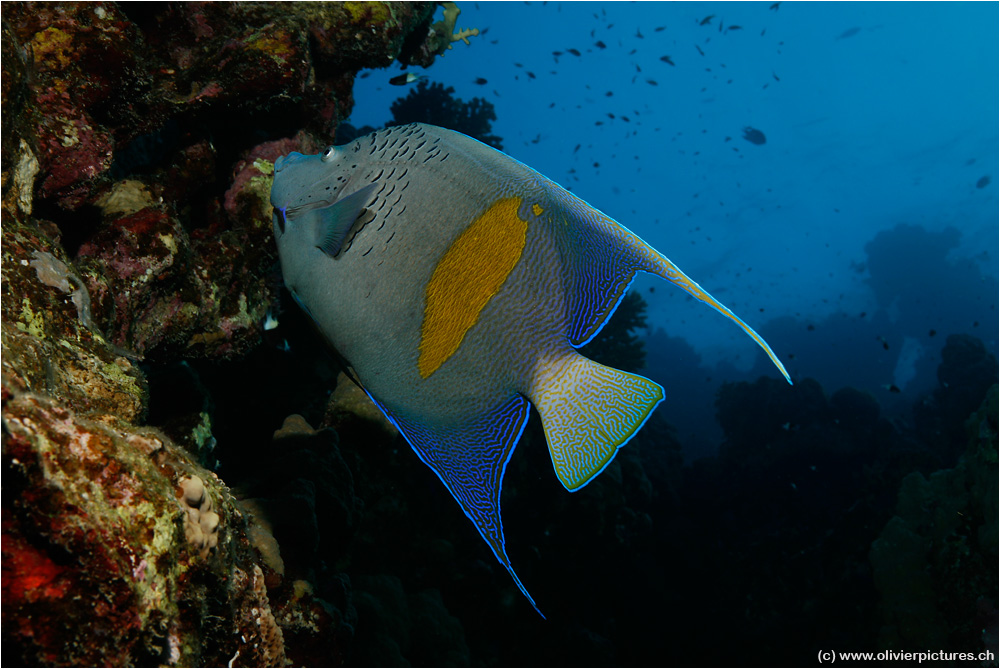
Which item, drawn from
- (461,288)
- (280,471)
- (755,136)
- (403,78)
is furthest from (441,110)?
(755,136)

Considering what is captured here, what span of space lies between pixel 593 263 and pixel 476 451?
0.48 m

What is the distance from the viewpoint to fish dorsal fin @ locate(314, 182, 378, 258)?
965 millimetres

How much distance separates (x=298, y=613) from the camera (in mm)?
1924

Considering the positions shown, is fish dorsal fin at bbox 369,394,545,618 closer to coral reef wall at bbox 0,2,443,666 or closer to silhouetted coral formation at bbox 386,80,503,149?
coral reef wall at bbox 0,2,443,666

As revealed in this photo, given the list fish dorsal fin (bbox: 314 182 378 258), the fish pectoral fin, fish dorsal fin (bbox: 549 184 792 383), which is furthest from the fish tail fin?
fish dorsal fin (bbox: 314 182 378 258)

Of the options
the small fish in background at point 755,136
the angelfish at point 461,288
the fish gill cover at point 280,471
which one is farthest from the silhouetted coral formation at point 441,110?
the small fish in background at point 755,136

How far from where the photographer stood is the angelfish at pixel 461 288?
2.99ft

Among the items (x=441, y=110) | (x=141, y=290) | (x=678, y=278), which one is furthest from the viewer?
(x=441, y=110)

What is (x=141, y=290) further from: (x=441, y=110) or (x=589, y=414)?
(x=441, y=110)

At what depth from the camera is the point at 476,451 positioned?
0.96m

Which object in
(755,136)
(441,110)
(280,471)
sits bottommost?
(755,136)

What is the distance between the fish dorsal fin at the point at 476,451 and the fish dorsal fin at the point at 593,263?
22 centimetres

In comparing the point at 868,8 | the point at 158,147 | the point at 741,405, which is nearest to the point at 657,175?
the point at 868,8

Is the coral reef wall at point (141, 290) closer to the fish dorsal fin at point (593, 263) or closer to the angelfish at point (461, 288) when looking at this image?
the angelfish at point (461, 288)
